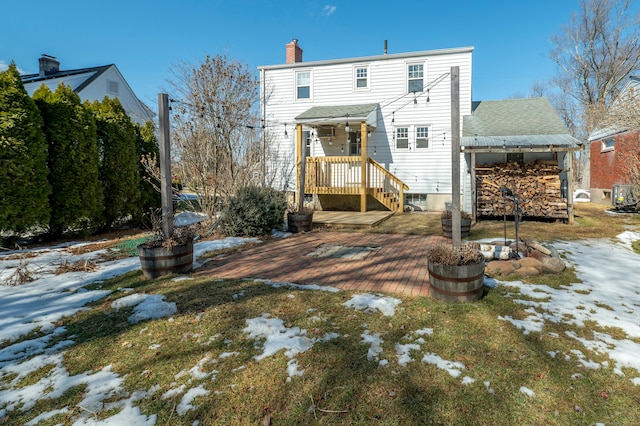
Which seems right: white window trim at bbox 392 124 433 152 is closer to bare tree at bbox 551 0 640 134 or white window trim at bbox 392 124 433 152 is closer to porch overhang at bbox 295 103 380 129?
porch overhang at bbox 295 103 380 129

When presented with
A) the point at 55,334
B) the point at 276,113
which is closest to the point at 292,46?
the point at 276,113

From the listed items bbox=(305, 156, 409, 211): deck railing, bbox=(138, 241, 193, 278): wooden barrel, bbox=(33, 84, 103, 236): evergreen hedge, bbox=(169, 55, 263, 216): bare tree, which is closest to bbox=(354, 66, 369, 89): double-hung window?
bbox=(305, 156, 409, 211): deck railing

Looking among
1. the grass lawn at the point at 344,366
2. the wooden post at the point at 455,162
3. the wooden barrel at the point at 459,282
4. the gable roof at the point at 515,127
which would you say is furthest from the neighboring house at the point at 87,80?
the wooden barrel at the point at 459,282

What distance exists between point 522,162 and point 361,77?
704 cm

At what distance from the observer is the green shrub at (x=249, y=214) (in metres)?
7.88

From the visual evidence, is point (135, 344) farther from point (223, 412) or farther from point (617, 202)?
point (617, 202)

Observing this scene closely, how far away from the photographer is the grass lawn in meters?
2.11

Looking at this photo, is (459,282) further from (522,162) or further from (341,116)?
(522,162)

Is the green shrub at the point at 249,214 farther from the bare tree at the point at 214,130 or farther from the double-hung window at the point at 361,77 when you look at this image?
the double-hung window at the point at 361,77

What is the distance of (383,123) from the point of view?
13.6 meters

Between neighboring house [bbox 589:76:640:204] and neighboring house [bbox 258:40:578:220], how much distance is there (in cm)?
319

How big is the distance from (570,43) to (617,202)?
15.5m

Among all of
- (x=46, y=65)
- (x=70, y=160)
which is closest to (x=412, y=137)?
(x=70, y=160)

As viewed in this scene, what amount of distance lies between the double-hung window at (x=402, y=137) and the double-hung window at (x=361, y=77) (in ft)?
7.77
